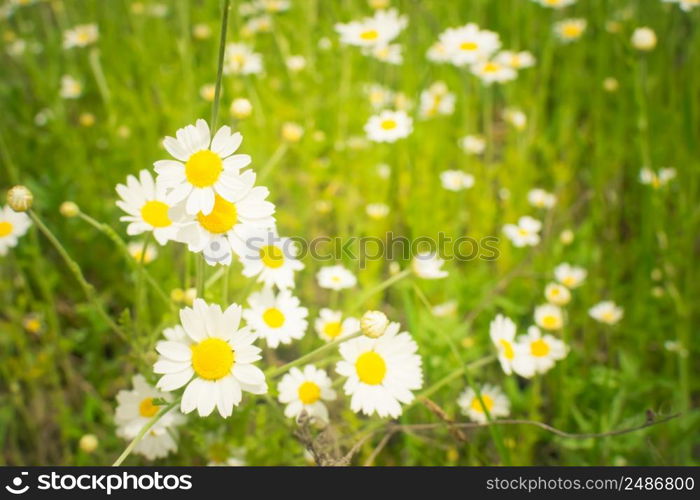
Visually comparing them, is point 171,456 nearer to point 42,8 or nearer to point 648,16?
point 648,16

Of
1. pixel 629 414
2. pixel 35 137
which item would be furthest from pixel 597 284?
pixel 35 137

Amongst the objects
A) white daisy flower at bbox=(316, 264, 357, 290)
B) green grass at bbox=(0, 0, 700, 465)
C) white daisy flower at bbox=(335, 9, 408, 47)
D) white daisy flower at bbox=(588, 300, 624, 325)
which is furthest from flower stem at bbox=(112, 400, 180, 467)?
white daisy flower at bbox=(335, 9, 408, 47)

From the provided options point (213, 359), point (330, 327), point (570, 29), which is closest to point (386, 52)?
point (570, 29)

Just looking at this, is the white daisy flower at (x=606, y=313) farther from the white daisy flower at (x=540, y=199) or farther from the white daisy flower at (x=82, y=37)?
the white daisy flower at (x=82, y=37)

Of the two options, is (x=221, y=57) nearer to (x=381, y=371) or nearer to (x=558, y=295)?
(x=381, y=371)

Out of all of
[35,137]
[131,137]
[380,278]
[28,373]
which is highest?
[35,137]

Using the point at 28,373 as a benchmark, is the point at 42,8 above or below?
above
